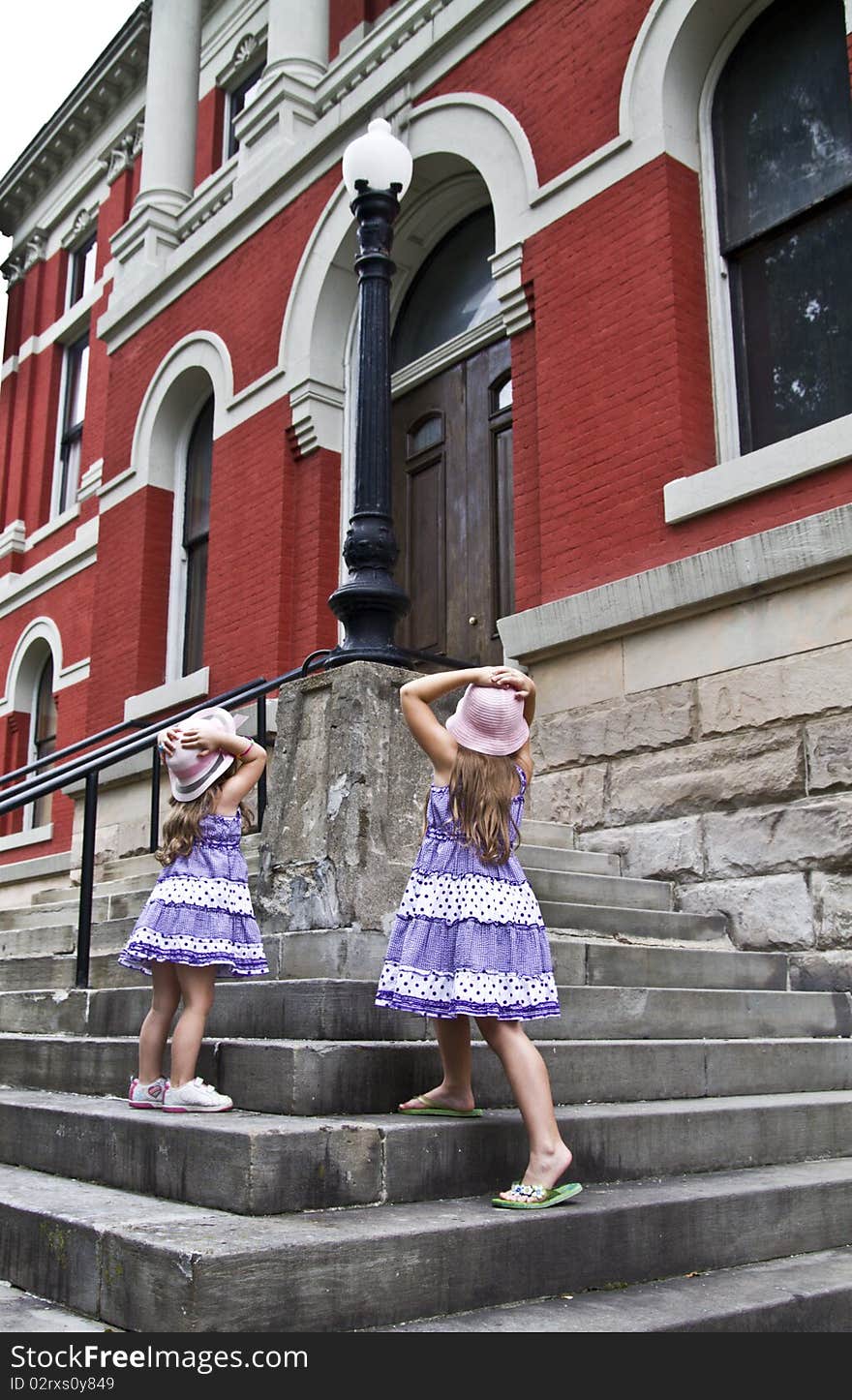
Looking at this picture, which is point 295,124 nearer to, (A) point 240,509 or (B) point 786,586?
(A) point 240,509

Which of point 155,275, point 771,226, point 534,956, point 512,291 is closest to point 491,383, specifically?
point 512,291

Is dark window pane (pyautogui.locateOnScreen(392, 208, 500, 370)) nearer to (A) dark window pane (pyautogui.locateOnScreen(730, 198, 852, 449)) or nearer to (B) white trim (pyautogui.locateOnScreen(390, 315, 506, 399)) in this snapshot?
(B) white trim (pyautogui.locateOnScreen(390, 315, 506, 399))

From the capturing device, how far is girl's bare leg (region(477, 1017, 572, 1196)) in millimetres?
3330

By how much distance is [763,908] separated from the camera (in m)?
6.34

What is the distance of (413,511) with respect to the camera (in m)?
10.4

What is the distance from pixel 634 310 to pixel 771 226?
3.12 ft

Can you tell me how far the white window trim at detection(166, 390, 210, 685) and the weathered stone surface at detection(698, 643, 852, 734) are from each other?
6762 mm

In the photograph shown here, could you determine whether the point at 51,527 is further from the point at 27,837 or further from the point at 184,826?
the point at 184,826

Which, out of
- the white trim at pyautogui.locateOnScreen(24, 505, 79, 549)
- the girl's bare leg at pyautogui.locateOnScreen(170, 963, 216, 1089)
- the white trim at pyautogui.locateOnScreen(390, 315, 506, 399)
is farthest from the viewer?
the white trim at pyautogui.locateOnScreen(24, 505, 79, 549)

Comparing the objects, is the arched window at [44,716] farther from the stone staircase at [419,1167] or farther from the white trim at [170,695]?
the stone staircase at [419,1167]

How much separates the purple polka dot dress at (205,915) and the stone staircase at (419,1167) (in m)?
0.22

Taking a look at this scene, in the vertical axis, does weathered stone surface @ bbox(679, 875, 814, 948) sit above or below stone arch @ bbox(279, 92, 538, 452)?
→ below

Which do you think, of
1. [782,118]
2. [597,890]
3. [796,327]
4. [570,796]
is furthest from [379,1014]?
[782,118]

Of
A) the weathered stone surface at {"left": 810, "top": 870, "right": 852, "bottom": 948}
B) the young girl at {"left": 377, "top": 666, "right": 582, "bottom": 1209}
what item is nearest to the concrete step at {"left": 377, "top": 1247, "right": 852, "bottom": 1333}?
the young girl at {"left": 377, "top": 666, "right": 582, "bottom": 1209}
